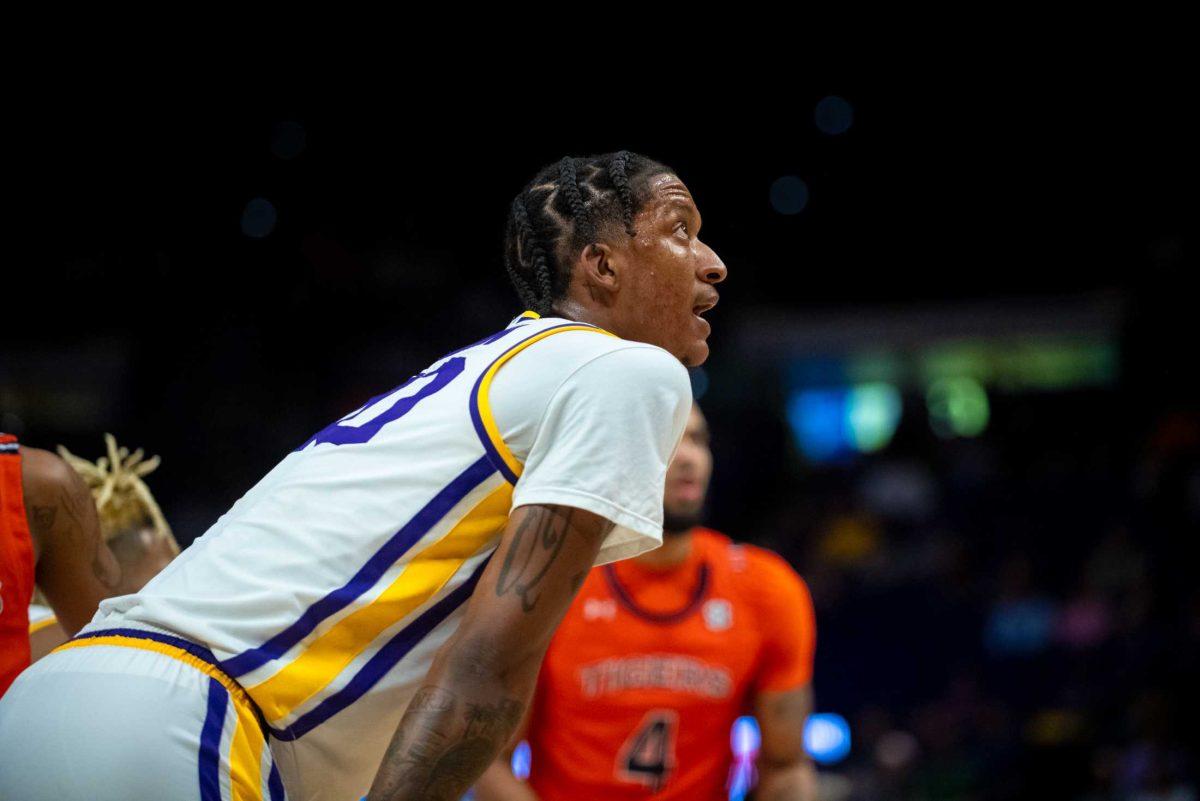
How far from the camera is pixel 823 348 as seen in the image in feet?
46.1

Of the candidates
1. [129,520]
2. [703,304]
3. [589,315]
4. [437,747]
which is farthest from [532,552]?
[129,520]

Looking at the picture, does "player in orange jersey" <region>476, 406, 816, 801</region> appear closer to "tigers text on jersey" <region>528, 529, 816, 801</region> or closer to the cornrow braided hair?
"tigers text on jersey" <region>528, 529, 816, 801</region>

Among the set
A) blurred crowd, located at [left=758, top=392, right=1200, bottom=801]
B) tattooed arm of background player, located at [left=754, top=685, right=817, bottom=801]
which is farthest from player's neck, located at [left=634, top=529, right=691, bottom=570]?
blurred crowd, located at [left=758, top=392, right=1200, bottom=801]

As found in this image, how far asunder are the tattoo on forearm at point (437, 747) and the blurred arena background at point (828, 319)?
7.28 m

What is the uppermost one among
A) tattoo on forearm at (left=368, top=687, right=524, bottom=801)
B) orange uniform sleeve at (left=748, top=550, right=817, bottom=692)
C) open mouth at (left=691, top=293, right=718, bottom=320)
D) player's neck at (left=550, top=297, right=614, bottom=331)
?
player's neck at (left=550, top=297, right=614, bottom=331)

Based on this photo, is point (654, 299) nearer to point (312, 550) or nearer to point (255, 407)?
point (312, 550)

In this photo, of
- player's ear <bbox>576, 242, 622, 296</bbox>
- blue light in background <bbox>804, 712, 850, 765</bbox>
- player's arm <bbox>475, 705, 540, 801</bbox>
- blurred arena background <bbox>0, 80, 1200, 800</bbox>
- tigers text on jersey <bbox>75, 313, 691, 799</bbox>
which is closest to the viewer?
tigers text on jersey <bbox>75, 313, 691, 799</bbox>

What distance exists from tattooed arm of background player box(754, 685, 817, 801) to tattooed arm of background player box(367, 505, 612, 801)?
7.98 feet

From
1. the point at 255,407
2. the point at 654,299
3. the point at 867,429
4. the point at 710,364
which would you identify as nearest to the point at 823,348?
the point at 867,429

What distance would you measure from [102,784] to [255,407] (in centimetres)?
966

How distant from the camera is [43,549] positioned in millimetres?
2625

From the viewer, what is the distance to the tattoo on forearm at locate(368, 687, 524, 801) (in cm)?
169

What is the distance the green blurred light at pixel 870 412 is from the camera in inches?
557

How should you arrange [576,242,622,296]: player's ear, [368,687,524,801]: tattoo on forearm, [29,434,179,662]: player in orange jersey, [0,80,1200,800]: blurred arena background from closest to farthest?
[368,687,524,801]: tattoo on forearm < [576,242,622,296]: player's ear < [29,434,179,662]: player in orange jersey < [0,80,1200,800]: blurred arena background
